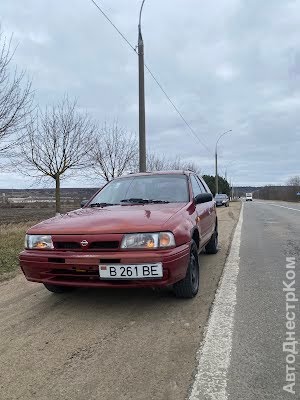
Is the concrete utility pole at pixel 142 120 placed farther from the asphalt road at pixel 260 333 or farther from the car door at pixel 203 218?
the asphalt road at pixel 260 333

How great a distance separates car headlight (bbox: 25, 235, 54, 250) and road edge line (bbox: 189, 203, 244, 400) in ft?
6.04

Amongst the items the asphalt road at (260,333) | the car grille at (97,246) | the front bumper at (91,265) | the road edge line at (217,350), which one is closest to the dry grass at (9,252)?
the front bumper at (91,265)

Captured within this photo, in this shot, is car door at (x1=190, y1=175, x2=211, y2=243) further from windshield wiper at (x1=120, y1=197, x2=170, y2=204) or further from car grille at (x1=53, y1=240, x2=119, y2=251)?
car grille at (x1=53, y1=240, x2=119, y2=251)

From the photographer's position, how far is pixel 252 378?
2.77m

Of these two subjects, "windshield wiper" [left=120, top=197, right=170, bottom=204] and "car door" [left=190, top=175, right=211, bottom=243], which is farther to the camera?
"car door" [left=190, top=175, right=211, bottom=243]

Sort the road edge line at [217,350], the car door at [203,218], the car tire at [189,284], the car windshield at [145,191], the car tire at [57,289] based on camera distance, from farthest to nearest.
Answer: the car door at [203,218]
the car windshield at [145,191]
the car tire at [57,289]
the car tire at [189,284]
the road edge line at [217,350]

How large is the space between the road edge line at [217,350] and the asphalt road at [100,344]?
0.22 ft

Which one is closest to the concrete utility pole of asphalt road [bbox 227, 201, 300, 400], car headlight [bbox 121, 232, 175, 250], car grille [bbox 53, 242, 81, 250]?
asphalt road [bbox 227, 201, 300, 400]

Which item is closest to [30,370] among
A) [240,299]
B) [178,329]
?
[178,329]

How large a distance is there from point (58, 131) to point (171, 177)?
39.7 feet

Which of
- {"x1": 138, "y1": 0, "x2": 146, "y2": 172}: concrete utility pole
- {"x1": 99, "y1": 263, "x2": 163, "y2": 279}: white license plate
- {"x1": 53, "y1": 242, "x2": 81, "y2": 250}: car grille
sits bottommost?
{"x1": 99, "y1": 263, "x2": 163, "y2": 279}: white license plate

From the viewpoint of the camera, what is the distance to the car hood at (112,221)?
4059 millimetres

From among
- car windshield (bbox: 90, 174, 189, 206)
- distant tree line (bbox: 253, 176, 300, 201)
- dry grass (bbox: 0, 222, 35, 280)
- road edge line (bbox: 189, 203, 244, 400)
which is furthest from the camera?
distant tree line (bbox: 253, 176, 300, 201)

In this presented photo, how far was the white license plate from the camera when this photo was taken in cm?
388
